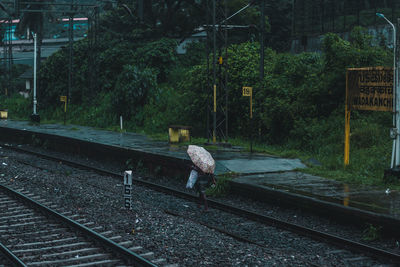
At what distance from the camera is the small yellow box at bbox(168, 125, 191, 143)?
76.4ft

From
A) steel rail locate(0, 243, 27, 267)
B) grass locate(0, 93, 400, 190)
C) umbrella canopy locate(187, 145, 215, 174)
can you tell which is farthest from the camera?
grass locate(0, 93, 400, 190)

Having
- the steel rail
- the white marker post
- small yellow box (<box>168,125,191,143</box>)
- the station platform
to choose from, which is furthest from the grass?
the steel rail

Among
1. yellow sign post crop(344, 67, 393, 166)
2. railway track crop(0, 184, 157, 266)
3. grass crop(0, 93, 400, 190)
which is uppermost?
yellow sign post crop(344, 67, 393, 166)

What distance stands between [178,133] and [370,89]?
1045 centimetres

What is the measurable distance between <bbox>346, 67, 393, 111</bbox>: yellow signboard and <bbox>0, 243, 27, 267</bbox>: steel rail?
31.8 feet

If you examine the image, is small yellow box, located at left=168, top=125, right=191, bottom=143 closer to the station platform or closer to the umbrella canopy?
the station platform

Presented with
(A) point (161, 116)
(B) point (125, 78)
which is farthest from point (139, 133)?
(B) point (125, 78)

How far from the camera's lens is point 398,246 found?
9.52 meters

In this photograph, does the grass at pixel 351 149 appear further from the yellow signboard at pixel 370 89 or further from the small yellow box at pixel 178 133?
the yellow signboard at pixel 370 89

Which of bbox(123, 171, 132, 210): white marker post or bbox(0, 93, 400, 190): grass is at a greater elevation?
bbox(0, 93, 400, 190): grass

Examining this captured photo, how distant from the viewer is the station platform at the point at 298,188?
10719mm

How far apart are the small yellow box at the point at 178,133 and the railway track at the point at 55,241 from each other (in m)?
11.0

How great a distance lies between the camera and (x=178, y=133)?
23594 mm

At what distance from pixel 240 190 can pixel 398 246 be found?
17.1ft
